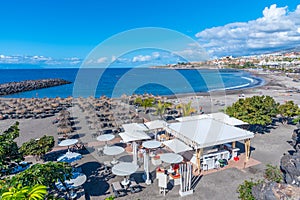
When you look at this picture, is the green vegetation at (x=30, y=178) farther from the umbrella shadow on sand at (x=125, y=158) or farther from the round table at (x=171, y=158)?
the umbrella shadow on sand at (x=125, y=158)

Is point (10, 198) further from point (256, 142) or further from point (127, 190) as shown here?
point (256, 142)

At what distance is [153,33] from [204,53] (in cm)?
447

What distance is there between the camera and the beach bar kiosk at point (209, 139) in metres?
10.4

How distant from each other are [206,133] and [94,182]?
21.1 ft

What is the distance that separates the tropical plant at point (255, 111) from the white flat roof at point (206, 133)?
3348 millimetres

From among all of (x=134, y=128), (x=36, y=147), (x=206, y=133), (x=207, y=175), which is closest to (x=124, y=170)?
(x=207, y=175)

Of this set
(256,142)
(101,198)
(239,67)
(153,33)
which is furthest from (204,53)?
(239,67)

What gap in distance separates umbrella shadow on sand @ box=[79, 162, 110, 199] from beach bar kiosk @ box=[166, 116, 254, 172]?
468cm

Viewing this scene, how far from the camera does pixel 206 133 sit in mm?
11312

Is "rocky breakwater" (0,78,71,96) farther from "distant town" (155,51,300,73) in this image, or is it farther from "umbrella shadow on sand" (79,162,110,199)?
"distant town" (155,51,300,73)

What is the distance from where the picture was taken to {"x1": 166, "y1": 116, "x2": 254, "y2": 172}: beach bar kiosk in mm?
10406

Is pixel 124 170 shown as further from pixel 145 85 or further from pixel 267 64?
pixel 267 64

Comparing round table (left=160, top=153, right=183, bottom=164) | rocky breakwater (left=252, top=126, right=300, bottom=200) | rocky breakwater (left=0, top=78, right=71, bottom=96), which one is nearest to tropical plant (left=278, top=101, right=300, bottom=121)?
rocky breakwater (left=252, top=126, right=300, bottom=200)

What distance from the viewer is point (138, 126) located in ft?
44.5
